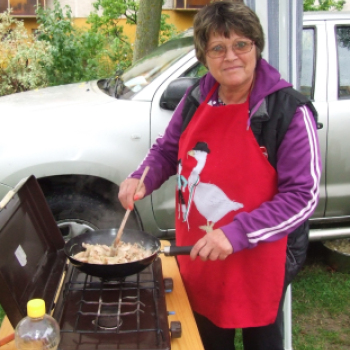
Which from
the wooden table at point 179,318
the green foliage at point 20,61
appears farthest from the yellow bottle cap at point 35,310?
the green foliage at point 20,61

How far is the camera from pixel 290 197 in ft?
5.33

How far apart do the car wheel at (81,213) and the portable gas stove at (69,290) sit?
131 cm

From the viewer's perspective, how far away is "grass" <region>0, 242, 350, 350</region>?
3043 mm

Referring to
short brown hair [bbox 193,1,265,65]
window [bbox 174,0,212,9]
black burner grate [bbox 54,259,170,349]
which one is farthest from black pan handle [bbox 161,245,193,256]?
window [bbox 174,0,212,9]

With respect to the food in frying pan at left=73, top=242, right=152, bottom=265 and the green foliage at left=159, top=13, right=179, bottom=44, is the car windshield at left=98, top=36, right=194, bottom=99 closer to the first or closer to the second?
the food in frying pan at left=73, top=242, right=152, bottom=265

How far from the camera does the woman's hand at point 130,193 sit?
1.97 meters

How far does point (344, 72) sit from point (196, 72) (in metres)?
1.20

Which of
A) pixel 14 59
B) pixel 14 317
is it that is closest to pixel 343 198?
pixel 14 317

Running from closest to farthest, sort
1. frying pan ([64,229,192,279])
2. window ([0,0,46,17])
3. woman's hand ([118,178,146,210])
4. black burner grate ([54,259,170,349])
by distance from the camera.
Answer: black burner grate ([54,259,170,349]), frying pan ([64,229,192,279]), woman's hand ([118,178,146,210]), window ([0,0,46,17])

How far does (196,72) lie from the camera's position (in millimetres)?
3533

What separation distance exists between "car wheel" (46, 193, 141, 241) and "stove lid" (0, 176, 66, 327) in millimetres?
1305

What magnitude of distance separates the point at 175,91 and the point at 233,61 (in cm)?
157

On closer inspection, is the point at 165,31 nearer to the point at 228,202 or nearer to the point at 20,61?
the point at 20,61

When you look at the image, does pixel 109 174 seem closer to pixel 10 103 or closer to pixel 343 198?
pixel 10 103
